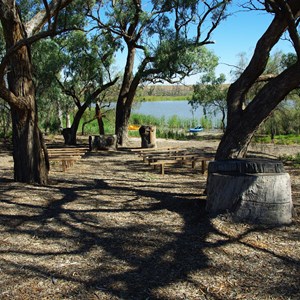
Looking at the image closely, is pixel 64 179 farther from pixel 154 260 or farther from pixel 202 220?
pixel 154 260

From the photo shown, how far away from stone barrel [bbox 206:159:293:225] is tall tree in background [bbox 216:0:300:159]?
1.00 metres

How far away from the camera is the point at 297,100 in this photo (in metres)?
21.0

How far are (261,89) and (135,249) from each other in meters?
3.21

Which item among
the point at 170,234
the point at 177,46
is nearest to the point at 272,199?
the point at 170,234

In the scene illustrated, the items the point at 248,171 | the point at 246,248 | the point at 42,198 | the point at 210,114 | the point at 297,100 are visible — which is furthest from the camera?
the point at 210,114

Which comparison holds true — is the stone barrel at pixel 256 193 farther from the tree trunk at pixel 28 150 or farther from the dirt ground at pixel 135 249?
the tree trunk at pixel 28 150

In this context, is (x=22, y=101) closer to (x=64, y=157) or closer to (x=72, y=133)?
(x=64, y=157)

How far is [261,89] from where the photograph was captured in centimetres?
604

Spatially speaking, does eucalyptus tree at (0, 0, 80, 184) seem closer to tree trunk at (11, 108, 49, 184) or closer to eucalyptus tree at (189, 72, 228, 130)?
tree trunk at (11, 108, 49, 184)

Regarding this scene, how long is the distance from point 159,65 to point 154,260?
1110 cm

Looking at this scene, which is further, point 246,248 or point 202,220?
point 202,220

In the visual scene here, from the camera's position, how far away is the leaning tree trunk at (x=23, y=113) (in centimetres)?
709

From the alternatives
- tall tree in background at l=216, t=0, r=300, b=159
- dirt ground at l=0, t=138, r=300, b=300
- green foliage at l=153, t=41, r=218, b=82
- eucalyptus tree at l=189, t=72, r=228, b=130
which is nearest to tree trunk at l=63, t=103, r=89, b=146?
green foliage at l=153, t=41, r=218, b=82

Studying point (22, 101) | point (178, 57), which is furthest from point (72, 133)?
point (22, 101)
